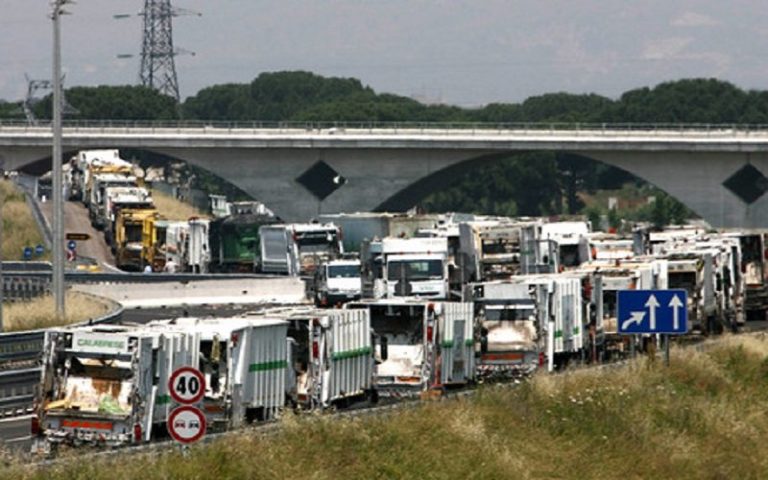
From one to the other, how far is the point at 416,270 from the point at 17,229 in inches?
2645

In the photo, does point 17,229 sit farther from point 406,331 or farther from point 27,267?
point 406,331

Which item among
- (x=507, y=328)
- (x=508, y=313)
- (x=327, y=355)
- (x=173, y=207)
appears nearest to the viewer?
(x=327, y=355)

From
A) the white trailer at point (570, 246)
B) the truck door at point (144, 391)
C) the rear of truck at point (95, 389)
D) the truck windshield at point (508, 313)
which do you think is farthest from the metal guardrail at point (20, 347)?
the white trailer at point (570, 246)

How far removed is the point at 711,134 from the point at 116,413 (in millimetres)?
105033

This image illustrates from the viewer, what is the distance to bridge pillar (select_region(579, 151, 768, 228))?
134 m

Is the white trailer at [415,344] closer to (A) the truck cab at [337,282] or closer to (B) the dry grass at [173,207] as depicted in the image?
(A) the truck cab at [337,282]

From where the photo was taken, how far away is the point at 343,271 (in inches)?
2753

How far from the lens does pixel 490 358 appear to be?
42438 millimetres

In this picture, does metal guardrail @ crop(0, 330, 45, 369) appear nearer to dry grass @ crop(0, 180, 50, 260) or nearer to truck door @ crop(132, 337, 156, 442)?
truck door @ crop(132, 337, 156, 442)

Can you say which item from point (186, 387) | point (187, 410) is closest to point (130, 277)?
point (186, 387)

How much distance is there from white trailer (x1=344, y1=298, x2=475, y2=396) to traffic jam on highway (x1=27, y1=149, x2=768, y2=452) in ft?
0.12

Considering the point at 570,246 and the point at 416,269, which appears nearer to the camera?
the point at 416,269

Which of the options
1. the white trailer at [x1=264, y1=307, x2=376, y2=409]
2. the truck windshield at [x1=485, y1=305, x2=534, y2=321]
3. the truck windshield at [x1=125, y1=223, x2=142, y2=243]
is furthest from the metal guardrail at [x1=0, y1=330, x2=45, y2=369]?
the truck windshield at [x1=125, y1=223, x2=142, y2=243]

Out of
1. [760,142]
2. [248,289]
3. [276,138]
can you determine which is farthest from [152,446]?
[276,138]
